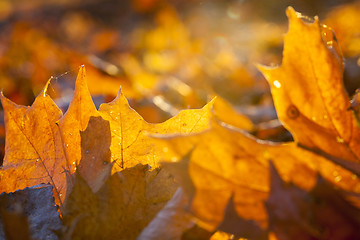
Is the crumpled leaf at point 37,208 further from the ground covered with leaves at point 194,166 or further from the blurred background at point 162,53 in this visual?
the blurred background at point 162,53

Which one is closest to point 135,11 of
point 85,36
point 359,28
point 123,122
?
point 85,36

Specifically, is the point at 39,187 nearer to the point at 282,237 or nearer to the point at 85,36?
the point at 282,237

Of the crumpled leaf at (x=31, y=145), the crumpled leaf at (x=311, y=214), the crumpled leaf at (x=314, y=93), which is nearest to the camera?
the crumpled leaf at (x=311, y=214)

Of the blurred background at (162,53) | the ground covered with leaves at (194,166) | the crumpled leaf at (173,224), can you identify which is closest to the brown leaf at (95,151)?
the ground covered with leaves at (194,166)

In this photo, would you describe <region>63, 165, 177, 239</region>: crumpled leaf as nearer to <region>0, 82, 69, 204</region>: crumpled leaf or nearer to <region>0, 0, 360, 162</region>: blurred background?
<region>0, 82, 69, 204</region>: crumpled leaf

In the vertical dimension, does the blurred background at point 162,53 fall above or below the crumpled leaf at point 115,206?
below
